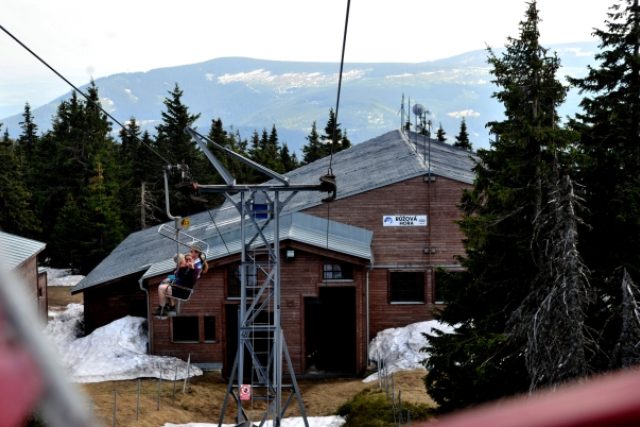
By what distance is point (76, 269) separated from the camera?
5403cm

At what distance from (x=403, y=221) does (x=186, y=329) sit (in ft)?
34.1

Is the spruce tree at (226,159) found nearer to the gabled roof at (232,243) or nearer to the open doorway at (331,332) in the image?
the gabled roof at (232,243)

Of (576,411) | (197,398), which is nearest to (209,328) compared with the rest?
(197,398)

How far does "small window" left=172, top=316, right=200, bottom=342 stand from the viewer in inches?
1156

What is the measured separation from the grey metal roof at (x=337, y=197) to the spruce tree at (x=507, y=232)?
1087cm

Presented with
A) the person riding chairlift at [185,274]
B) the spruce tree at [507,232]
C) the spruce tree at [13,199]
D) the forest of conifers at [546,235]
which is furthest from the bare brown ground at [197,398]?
the spruce tree at [13,199]

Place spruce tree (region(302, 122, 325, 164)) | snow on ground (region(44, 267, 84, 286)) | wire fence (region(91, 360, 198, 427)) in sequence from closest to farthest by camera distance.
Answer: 1. wire fence (region(91, 360, 198, 427))
2. snow on ground (region(44, 267, 84, 286))
3. spruce tree (region(302, 122, 325, 164))

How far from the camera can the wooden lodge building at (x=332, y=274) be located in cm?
2911

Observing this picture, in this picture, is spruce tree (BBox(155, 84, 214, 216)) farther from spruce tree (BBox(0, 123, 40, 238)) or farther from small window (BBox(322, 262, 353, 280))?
small window (BBox(322, 262, 353, 280))

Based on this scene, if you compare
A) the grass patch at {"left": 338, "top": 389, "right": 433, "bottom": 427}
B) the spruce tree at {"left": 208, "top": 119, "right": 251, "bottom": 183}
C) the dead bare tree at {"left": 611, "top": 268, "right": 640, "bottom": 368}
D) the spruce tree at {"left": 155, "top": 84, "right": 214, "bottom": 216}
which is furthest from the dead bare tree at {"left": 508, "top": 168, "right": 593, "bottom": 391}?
the spruce tree at {"left": 208, "top": 119, "right": 251, "bottom": 183}

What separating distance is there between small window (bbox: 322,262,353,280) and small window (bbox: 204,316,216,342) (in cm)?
485

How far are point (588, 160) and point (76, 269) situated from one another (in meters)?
45.4

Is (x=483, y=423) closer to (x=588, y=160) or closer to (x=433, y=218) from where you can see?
(x=588, y=160)

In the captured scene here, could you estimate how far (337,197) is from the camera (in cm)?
3167
